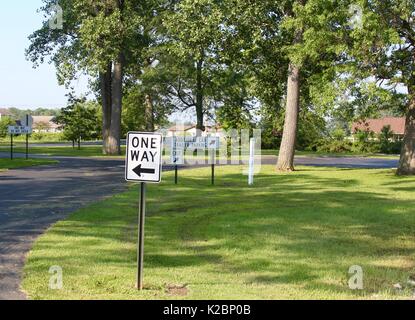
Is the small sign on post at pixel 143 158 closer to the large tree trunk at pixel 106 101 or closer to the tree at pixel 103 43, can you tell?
the tree at pixel 103 43

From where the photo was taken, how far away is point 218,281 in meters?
7.56

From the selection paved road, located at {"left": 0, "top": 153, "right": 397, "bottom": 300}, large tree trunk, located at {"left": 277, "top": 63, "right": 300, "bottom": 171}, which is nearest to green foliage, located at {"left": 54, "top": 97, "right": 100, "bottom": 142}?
paved road, located at {"left": 0, "top": 153, "right": 397, "bottom": 300}

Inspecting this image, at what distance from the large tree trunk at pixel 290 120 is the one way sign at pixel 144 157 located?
2054 centimetres

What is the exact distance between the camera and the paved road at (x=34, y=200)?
26.6ft

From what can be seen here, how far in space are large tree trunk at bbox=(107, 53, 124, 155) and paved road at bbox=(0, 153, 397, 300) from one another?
13868 mm

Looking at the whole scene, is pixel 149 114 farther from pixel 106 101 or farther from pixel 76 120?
pixel 106 101

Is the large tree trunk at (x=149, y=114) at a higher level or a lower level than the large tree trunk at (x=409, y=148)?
higher

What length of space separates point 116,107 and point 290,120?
1645 centimetres

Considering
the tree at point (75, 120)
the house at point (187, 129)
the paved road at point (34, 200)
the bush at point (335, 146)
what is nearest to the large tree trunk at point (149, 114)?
the house at point (187, 129)

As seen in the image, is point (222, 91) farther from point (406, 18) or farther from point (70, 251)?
point (70, 251)

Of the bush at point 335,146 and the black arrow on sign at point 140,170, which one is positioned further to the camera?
the bush at point 335,146

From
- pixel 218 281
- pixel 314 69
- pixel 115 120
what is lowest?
pixel 218 281
